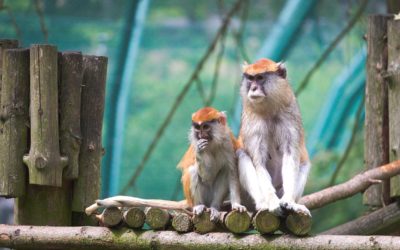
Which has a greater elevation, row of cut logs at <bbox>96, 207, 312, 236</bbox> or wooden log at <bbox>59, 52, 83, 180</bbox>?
wooden log at <bbox>59, 52, 83, 180</bbox>

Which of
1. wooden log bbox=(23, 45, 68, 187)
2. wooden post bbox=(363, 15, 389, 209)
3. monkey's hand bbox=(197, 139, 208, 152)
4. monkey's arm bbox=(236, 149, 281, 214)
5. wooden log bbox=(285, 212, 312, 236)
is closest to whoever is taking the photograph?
wooden log bbox=(285, 212, 312, 236)

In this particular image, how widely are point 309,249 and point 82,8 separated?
17.0 ft

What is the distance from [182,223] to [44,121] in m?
1.03

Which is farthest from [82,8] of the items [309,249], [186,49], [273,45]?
[309,249]

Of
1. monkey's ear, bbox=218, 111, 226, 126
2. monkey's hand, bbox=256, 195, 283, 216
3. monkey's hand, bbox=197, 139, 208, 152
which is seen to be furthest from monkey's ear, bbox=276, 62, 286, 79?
monkey's hand, bbox=256, 195, 283, 216

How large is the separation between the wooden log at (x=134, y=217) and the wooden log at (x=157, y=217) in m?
0.03

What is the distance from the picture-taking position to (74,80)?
5.63m

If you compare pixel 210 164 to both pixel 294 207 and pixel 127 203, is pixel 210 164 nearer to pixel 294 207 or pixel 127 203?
pixel 127 203

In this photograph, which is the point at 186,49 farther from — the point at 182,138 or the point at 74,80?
the point at 74,80

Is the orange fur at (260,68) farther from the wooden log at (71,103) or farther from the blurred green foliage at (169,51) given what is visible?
the blurred green foliage at (169,51)

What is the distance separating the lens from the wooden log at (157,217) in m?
5.30

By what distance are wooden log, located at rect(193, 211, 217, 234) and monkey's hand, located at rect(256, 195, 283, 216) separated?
286 mm

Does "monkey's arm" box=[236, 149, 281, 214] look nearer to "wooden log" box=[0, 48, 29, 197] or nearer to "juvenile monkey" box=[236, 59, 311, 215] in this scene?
"juvenile monkey" box=[236, 59, 311, 215]

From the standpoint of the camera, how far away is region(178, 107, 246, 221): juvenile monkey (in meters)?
5.61
